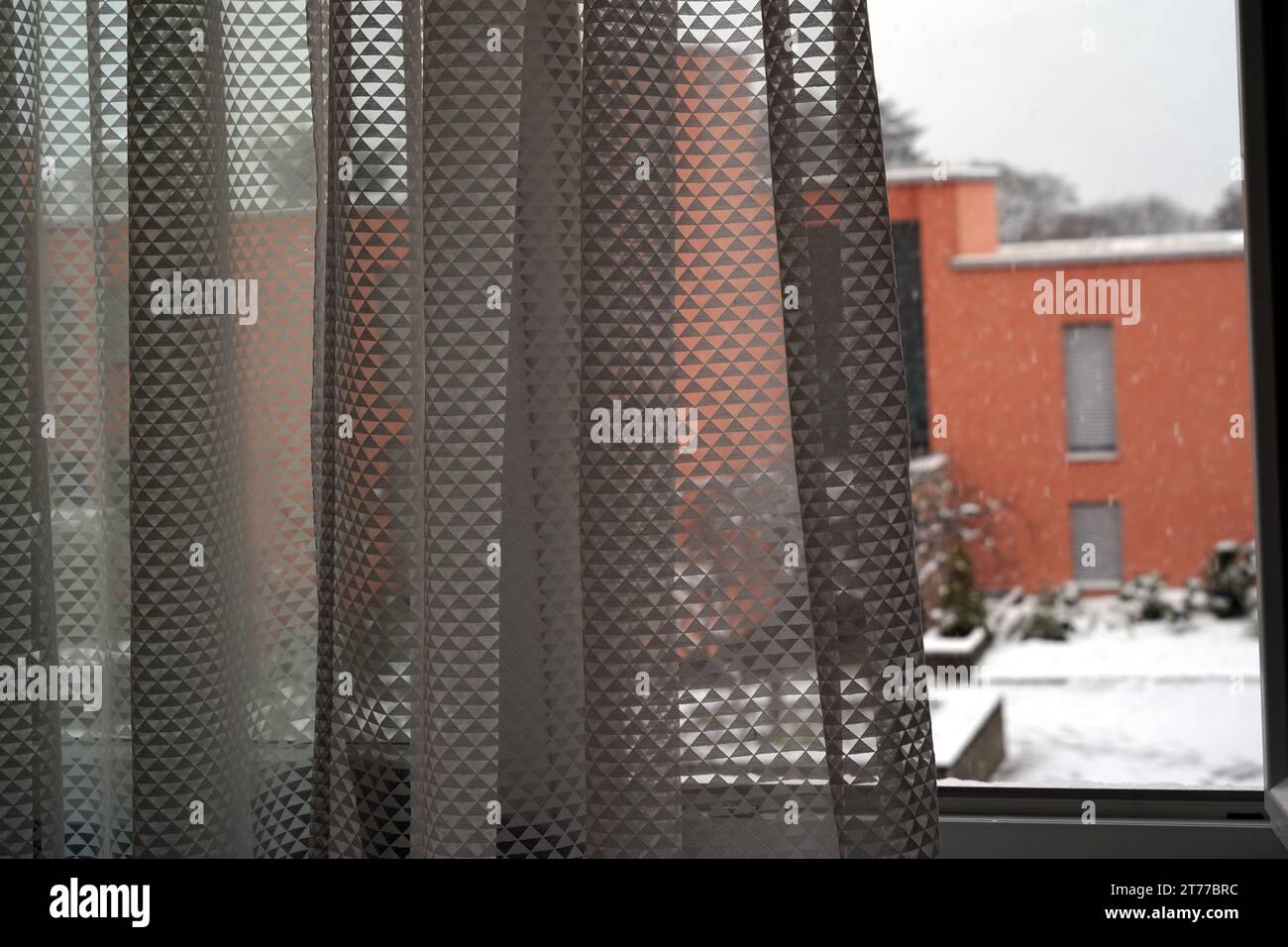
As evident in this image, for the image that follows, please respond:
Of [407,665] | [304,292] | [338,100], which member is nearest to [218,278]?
[304,292]

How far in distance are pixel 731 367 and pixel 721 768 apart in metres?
0.29

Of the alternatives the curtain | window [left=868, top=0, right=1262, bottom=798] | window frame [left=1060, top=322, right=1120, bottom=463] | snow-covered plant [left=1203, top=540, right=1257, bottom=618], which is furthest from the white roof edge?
snow-covered plant [left=1203, top=540, right=1257, bottom=618]

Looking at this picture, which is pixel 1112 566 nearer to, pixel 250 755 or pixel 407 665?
pixel 407 665

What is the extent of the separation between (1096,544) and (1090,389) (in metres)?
0.15

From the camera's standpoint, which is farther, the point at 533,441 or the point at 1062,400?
the point at 1062,400

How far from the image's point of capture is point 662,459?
75 cm

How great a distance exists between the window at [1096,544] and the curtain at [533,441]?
1.26ft

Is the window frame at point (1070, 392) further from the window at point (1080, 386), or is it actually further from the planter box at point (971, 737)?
the planter box at point (971, 737)

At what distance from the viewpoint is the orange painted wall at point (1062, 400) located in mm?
994

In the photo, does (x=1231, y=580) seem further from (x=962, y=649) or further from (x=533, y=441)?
(x=533, y=441)

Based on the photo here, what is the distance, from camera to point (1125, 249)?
100 cm

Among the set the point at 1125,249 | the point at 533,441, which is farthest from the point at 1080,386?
→ the point at 533,441

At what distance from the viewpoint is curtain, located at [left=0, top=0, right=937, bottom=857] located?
28.2 inches

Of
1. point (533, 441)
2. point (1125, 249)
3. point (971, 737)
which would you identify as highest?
point (1125, 249)
